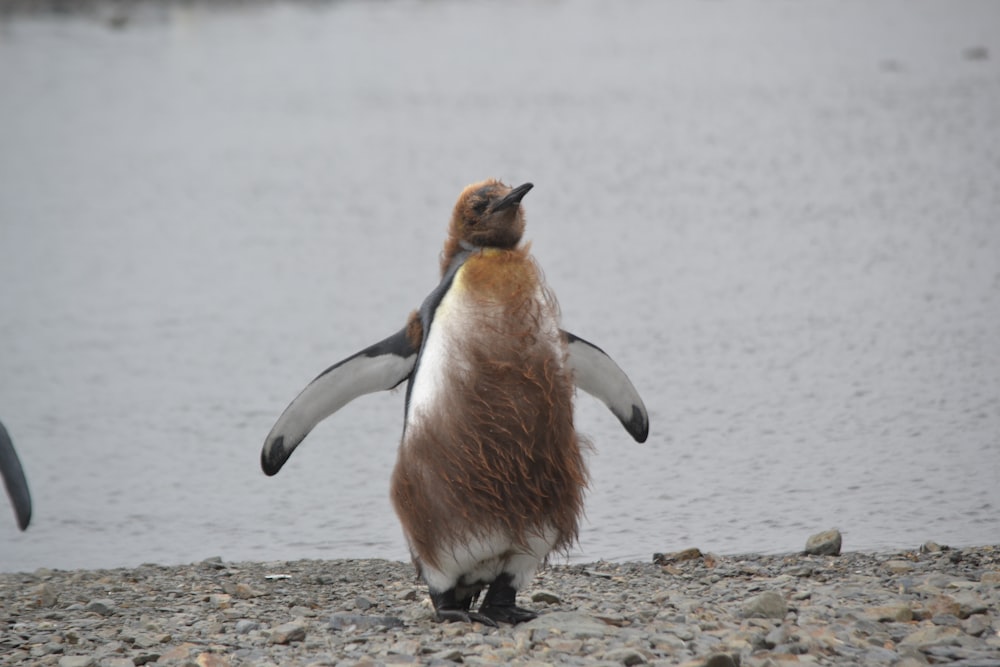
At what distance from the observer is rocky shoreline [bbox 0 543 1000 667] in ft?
10.7

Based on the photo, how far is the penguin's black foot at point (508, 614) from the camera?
366 cm

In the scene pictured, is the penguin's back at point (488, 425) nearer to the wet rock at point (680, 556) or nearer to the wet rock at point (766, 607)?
the wet rock at point (766, 607)

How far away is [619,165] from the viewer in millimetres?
14320

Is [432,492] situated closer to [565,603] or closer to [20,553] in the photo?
[565,603]

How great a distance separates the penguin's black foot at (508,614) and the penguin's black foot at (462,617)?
0.02 meters

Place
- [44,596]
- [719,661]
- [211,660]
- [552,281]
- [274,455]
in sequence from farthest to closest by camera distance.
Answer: [552,281], [44,596], [274,455], [211,660], [719,661]

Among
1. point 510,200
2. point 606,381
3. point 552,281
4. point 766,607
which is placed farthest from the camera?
point 552,281

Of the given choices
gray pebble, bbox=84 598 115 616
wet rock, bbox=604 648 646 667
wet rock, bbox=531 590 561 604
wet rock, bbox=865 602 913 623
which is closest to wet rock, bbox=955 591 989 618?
wet rock, bbox=865 602 913 623

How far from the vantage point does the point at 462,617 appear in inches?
145

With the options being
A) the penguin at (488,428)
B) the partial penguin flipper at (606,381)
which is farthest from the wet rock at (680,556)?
the penguin at (488,428)

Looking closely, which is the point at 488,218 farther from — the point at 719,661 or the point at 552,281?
the point at 552,281

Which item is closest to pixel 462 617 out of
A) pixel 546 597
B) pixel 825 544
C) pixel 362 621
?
pixel 362 621

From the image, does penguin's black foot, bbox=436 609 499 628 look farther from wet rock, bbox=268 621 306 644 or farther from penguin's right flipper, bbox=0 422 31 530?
penguin's right flipper, bbox=0 422 31 530

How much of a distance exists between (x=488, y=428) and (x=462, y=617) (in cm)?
52
